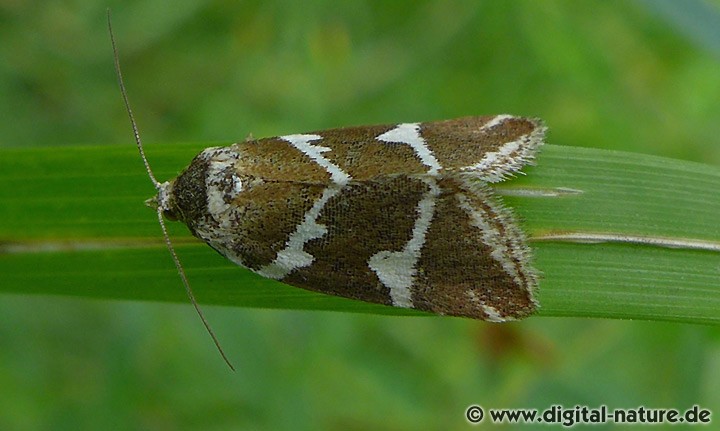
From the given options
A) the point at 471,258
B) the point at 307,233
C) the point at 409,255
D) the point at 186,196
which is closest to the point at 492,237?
the point at 471,258

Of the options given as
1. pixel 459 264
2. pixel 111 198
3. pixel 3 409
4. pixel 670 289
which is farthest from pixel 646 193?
pixel 3 409

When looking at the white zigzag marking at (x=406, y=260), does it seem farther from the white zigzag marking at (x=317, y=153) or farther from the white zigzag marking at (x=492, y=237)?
the white zigzag marking at (x=317, y=153)

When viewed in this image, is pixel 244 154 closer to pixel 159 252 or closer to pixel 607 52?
pixel 159 252

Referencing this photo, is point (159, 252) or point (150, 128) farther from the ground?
point (150, 128)

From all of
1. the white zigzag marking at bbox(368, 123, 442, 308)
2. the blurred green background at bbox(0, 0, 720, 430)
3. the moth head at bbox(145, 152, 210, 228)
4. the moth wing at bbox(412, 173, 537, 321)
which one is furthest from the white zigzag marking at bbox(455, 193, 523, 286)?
the blurred green background at bbox(0, 0, 720, 430)

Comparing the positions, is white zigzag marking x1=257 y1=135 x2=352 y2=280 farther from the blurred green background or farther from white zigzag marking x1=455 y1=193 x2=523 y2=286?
the blurred green background

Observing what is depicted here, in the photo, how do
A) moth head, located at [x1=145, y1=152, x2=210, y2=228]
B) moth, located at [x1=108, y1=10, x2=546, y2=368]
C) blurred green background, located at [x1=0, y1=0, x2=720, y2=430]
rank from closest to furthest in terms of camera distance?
moth, located at [x1=108, y1=10, x2=546, y2=368], moth head, located at [x1=145, y1=152, x2=210, y2=228], blurred green background, located at [x1=0, y1=0, x2=720, y2=430]

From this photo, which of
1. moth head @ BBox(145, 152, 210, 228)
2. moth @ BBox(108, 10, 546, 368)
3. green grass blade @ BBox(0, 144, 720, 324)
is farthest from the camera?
moth head @ BBox(145, 152, 210, 228)
